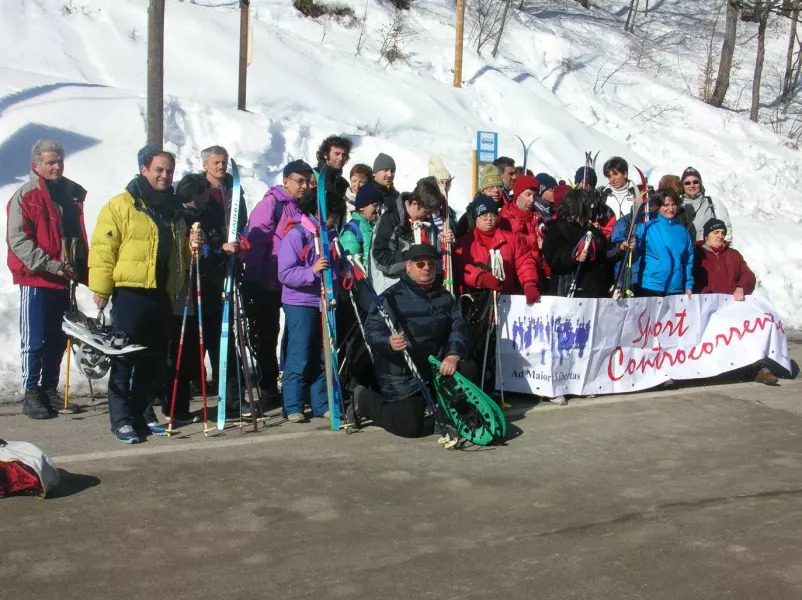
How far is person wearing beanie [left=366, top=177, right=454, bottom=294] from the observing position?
7.57 m

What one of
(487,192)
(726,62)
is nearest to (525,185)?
(487,192)

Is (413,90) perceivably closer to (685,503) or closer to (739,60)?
(685,503)

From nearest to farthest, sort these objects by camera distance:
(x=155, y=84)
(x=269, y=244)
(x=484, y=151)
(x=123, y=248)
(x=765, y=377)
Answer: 1. (x=123, y=248)
2. (x=269, y=244)
3. (x=765, y=377)
4. (x=155, y=84)
5. (x=484, y=151)

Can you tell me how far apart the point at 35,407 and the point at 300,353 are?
2075mm

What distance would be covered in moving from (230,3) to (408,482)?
17173 mm

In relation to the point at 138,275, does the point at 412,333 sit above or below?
below

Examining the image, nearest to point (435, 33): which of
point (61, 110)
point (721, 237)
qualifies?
point (61, 110)

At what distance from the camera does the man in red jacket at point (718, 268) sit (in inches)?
378

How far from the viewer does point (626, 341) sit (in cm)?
879

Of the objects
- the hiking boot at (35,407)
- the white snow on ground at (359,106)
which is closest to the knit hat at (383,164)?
the hiking boot at (35,407)

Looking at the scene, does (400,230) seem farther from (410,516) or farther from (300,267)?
(410,516)

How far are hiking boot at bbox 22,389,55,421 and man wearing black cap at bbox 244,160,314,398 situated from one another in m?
1.73

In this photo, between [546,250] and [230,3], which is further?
[230,3]

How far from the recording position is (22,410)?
7590 millimetres
